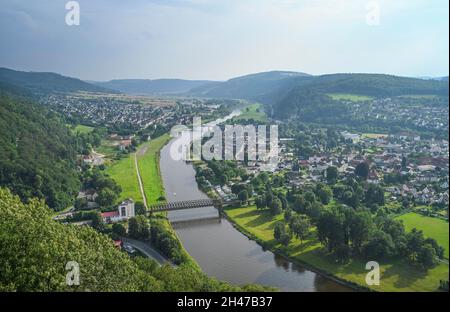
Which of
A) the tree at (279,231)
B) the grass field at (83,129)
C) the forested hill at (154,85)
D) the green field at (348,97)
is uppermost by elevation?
the forested hill at (154,85)

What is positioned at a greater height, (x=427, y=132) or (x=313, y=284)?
(x=427, y=132)

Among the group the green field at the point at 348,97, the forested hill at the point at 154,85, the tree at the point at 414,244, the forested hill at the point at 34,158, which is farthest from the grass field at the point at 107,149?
the forested hill at the point at 154,85

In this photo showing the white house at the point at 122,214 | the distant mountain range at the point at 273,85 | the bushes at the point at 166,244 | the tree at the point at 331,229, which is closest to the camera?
the bushes at the point at 166,244

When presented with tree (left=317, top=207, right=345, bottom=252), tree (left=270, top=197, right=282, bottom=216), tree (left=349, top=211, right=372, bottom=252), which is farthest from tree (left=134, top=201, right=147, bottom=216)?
tree (left=349, top=211, right=372, bottom=252)

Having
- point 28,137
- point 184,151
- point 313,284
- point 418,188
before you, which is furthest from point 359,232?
point 184,151

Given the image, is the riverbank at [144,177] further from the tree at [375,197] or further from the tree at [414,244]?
the tree at [375,197]
